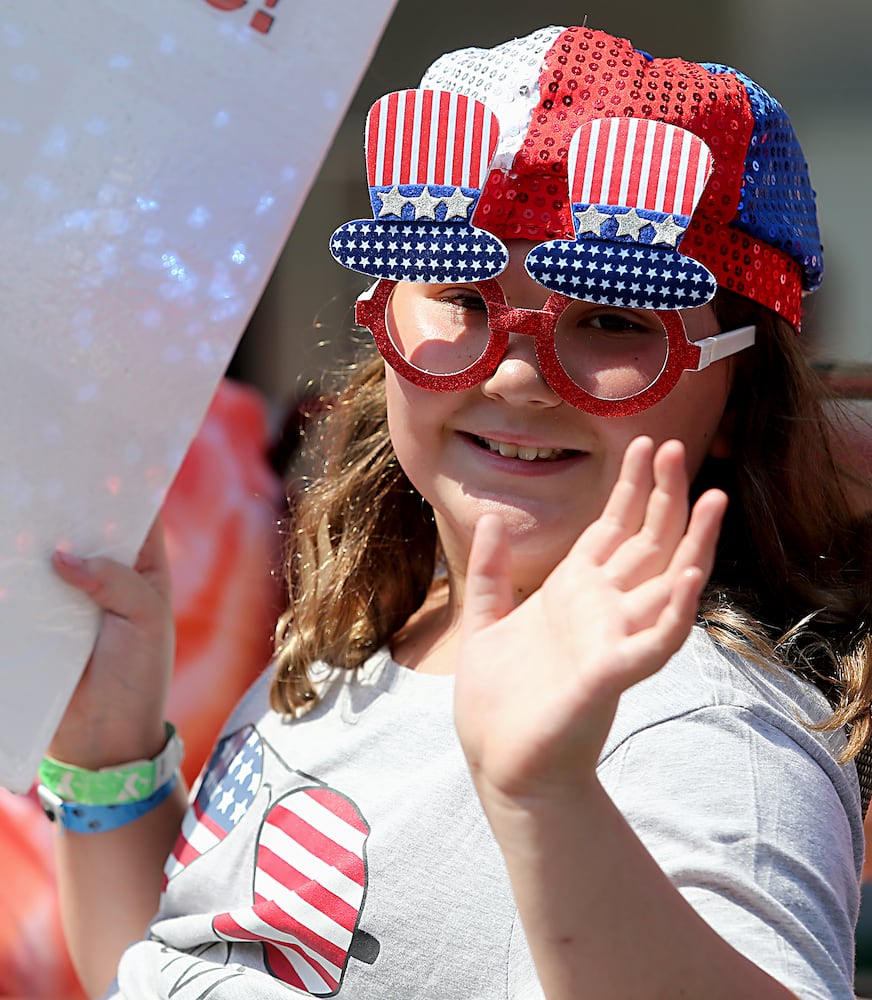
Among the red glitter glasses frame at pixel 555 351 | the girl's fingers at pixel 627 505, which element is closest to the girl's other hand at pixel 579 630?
the girl's fingers at pixel 627 505

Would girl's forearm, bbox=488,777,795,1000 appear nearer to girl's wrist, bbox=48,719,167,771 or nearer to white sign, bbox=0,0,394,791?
white sign, bbox=0,0,394,791

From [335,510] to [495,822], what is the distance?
820mm

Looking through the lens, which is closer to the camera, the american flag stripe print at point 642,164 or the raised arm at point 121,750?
the american flag stripe print at point 642,164

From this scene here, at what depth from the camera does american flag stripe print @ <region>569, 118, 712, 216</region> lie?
96cm

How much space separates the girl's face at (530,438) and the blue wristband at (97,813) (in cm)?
56

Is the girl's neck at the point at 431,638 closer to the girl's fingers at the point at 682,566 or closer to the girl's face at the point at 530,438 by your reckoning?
the girl's face at the point at 530,438

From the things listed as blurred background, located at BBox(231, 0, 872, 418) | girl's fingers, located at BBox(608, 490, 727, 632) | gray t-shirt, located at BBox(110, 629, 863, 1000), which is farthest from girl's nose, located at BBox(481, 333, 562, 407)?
blurred background, located at BBox(231, 0, 872, 418)

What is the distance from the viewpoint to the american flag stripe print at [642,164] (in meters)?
0.96

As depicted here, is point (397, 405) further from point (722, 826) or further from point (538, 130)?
point (722, 826)

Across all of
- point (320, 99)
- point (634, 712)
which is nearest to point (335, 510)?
point (320, 99)

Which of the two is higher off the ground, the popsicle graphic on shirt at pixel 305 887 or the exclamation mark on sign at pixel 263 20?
the exclamation mark on sign at pixel 263 20

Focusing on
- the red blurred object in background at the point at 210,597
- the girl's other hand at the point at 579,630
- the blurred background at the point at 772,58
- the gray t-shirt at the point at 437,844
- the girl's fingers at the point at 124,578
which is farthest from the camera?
the blurred background at the point at 772,58

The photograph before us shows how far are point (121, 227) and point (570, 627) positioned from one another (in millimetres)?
688

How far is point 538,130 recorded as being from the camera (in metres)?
1.04
